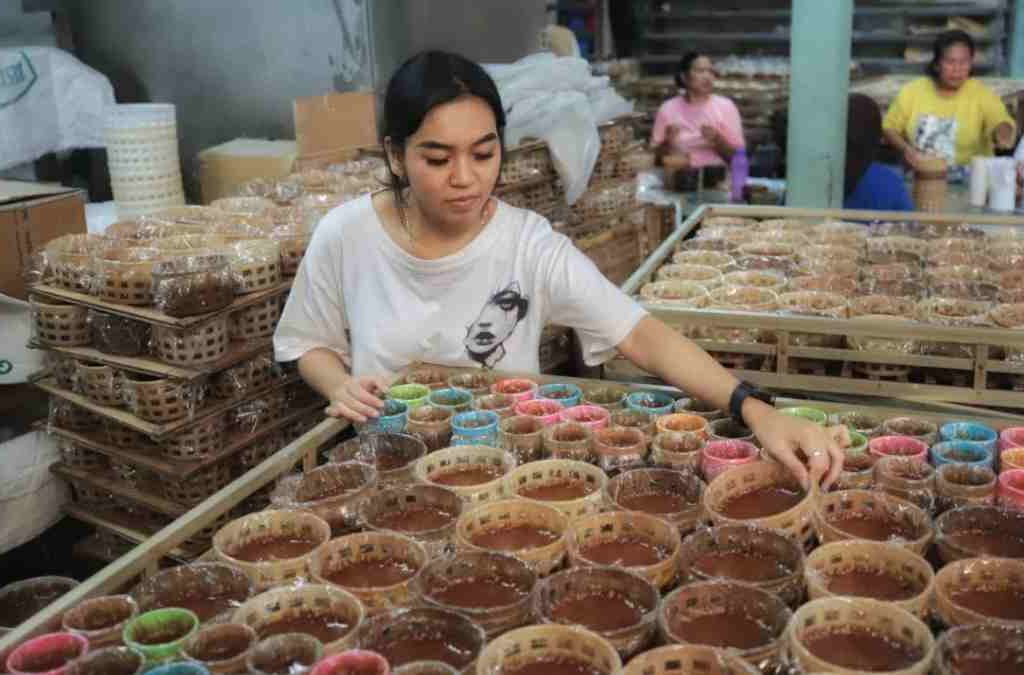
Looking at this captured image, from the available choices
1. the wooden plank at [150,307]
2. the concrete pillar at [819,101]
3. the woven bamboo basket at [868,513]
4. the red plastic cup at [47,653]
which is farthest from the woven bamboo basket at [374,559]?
the concrete pillar at [819,101]

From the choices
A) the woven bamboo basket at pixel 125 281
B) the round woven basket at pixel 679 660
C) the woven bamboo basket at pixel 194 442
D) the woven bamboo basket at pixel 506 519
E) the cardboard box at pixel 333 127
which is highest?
the cardboard box at pixel 333 127

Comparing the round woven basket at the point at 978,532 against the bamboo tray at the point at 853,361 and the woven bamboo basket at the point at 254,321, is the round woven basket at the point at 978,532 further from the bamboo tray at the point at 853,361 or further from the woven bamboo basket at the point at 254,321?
the woven bamboo basket at the point at 254,321

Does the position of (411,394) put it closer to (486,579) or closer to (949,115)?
(486,579)

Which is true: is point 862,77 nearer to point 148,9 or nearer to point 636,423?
point 148,9

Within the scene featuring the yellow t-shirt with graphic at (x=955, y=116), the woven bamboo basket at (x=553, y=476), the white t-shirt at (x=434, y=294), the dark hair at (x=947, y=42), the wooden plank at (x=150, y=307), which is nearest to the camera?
the woven bamboo basket at (x=553, y=476)

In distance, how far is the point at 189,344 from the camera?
282 cm

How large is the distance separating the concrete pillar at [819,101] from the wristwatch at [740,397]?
10.3 ft

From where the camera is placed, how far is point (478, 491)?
1604 millimetres

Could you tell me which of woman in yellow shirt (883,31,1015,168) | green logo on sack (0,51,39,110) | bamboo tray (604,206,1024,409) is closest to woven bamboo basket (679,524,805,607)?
bamboo tray (604,206,1024,409)

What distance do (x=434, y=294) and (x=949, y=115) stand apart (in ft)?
15.0

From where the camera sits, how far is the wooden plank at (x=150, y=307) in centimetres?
277

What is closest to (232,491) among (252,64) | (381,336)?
(381,336)

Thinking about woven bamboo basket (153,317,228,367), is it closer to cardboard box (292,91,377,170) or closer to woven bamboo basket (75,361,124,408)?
woven bamboo basket (75,361,124,408)

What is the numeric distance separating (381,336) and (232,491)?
0.71m
